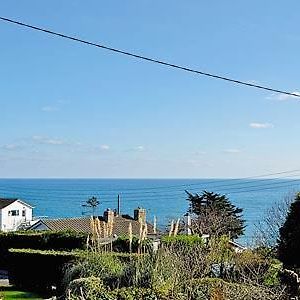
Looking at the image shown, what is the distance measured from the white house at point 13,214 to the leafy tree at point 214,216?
890 inches

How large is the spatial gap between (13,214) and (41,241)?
3527 cm

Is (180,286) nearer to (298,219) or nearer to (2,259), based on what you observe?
(298,219)

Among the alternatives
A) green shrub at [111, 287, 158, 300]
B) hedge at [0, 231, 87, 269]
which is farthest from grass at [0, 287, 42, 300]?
green shrub at [111, 287, 158, 300]

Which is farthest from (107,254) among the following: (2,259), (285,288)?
(2,259)

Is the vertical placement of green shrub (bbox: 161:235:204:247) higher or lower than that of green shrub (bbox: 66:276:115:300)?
higher

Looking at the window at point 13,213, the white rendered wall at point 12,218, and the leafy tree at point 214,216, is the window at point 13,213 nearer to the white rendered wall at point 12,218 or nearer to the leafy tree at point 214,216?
the white rendered wall at point 12,218

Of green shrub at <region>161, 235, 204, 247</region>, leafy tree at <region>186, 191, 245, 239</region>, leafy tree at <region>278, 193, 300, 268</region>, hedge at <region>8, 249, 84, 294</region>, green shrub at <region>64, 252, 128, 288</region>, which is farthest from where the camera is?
leafy tree at <region>186, 191, 245, 239</region>

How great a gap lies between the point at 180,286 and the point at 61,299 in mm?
2265

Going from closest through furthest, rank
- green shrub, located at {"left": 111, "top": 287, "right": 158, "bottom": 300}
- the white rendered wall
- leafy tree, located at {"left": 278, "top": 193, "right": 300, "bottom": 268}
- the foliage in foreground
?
green shrub, located at {"left": 111, "top": 287, "right": 158, "bottom": 300}, the foliage in foreground, leafy tree, located at {"left": 278, "top": 193, "right": 300, "bottom": 268}, the white rendered wall

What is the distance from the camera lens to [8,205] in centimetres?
5538

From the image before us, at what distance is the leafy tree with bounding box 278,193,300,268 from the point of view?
11.5 m

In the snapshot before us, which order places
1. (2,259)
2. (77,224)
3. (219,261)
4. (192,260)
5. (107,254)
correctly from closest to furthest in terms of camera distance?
(192,260) → (107,254) → (219,261) → (2,259) → (77,224)

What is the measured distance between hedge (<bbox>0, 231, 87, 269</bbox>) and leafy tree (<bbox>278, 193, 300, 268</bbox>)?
9.89m

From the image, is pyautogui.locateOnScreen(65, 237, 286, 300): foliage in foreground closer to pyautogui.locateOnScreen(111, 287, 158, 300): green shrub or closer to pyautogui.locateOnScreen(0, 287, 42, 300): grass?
pyautogui.locateOnScreen(111, 287, 158, 300): green shrub
